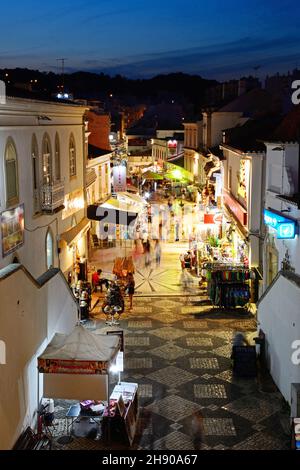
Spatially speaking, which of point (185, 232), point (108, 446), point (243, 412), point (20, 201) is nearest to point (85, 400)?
point (108, 446)

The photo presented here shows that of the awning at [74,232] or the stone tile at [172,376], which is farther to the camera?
the awning at [74,232]

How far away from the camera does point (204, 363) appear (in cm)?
1772

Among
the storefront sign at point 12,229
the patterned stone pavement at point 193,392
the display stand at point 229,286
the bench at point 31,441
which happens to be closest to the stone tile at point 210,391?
the patterned stone pavement at point 193,392

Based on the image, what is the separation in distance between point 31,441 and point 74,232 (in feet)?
43.0

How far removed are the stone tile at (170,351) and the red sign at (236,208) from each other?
8.31 meters

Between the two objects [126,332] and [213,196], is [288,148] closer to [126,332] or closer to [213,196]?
[126,332]

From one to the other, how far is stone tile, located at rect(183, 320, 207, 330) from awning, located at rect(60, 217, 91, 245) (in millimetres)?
5854

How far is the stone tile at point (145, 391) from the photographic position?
607 inches

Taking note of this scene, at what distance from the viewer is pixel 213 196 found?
4147cm

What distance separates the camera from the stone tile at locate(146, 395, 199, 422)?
14.2 metres

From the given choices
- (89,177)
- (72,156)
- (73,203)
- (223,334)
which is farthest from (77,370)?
(89,177)

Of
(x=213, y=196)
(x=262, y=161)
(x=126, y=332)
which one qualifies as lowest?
(x=126, y=332)

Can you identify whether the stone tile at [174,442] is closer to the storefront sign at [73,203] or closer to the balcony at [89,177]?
the storefront sign at [73,203]
